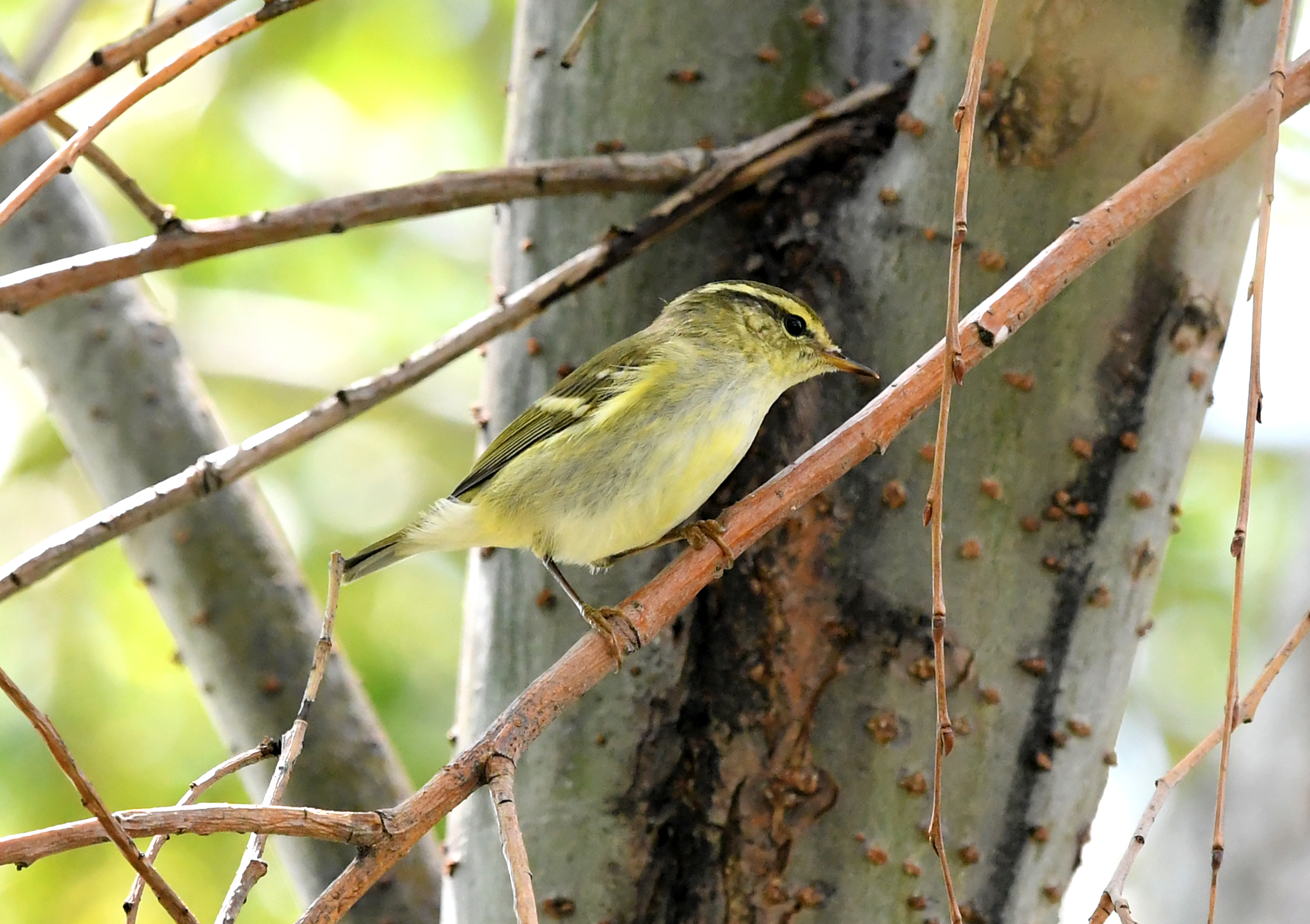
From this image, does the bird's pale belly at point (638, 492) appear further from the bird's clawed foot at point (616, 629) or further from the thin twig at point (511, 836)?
the thin twig at point (511, 836)

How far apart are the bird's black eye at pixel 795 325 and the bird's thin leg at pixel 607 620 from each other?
2.04 ft

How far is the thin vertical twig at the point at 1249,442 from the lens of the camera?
1.40 m

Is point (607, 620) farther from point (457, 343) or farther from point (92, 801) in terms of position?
point (92, 801)

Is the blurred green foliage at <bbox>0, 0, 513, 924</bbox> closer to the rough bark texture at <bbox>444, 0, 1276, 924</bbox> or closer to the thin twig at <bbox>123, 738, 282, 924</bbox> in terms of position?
the rough bark texture at <bbox>444, 0, 1276, 924</bbox>

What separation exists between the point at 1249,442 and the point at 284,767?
3.53 ft

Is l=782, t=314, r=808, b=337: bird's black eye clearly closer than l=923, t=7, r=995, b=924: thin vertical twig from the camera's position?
No

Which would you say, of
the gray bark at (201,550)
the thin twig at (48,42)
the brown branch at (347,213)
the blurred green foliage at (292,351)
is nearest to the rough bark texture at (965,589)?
the brown branch at (347,213)

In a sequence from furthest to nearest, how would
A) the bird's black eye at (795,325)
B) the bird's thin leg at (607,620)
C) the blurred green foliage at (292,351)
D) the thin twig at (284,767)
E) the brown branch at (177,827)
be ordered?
the blurred green foliage at (292,351) → the bird's black eye at (795,325) → the bird's thin leg at (607,620) → the thin twig at (284,767) → the brown branch at (177,827)

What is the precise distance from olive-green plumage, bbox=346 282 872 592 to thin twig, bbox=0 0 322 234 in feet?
3.50

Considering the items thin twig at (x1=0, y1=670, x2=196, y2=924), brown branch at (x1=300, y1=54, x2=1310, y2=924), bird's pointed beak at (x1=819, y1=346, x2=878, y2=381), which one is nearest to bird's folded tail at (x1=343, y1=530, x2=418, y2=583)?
bird's pointed beak at (x1=819, y1=346, x2=878, y2=381)

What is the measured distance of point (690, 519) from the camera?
8.72ft

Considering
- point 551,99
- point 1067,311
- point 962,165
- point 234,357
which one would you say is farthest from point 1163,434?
point 234,357

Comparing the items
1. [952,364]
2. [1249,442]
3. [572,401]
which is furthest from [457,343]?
[1249,442]

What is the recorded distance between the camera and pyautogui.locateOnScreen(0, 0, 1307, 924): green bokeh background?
498 cm
